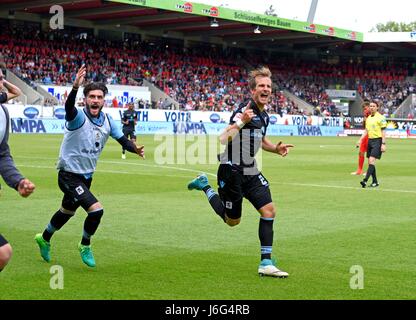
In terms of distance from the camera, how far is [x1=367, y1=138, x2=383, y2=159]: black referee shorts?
66.2 feet

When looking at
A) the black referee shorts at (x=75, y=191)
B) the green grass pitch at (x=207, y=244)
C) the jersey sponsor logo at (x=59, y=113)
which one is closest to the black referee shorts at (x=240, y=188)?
the green grass pitch at (x=207, y=244)

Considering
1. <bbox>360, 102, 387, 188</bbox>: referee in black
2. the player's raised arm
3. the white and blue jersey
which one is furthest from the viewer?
<bbox>360, 102, 387, 188</bbox>: referee in black

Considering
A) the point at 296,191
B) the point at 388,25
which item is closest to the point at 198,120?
the point at 296,191

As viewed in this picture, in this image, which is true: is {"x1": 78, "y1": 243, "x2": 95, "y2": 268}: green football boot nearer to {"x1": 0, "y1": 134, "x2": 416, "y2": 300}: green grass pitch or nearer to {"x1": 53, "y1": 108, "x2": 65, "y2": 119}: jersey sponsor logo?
{"x1": 0, "y1": 134, "x2": 416, "y2": 300}: green grass pitch

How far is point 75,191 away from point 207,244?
95.2 inches

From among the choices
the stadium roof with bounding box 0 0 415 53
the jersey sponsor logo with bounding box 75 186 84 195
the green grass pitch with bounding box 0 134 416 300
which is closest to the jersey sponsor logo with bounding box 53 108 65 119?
the stadium roof with bounding box 0 0 415 53

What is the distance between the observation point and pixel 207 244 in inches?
406

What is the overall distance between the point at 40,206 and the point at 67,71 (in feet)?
145

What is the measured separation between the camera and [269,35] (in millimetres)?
73750

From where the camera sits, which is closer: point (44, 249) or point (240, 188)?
point (240, 188)

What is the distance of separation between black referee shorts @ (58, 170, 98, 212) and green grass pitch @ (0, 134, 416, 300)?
0.73 m

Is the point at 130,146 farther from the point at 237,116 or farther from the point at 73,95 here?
the point at 237,116

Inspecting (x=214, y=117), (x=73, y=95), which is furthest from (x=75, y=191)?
(x=214, y=117)
